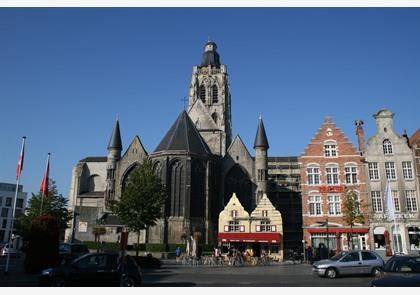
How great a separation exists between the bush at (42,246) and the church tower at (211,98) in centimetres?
4316

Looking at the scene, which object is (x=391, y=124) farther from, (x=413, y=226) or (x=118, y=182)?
(x=118, y=182)

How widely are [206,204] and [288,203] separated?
18760mm

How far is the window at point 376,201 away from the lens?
114 feet

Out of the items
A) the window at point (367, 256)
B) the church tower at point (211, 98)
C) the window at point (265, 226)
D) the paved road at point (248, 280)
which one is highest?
the church tower at point (211, 98)

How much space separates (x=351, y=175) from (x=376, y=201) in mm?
3179

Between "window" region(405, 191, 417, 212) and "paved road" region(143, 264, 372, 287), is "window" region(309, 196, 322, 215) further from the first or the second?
"paved road" region(143, 264, 372, 287)

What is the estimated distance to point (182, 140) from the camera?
157 feet

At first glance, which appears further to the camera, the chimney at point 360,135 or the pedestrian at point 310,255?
the chimney at point 360,135

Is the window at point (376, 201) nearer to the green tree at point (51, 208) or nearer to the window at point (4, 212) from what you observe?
the green tree at point (51, 208)

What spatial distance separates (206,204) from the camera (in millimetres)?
44750

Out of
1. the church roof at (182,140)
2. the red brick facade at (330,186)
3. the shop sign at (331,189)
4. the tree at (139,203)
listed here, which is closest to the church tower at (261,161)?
the church roof at (182,140)

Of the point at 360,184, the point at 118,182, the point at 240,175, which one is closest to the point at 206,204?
the point at 240,175

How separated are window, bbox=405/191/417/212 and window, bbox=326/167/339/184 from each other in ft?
20.1

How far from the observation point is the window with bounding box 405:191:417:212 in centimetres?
3414
